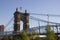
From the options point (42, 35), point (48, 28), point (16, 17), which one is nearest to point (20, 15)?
point (16, 17)

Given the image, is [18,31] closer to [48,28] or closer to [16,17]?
[16,17]

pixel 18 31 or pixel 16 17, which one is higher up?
pixel 16 17

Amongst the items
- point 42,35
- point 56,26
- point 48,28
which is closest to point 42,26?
point 56,26

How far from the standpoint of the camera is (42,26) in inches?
3322

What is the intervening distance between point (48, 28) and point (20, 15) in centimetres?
3814

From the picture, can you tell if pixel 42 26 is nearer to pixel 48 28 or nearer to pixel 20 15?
pixel 20 15

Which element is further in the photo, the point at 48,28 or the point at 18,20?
the point at 18,20

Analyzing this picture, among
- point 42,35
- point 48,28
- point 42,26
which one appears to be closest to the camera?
Answer: point 48,28

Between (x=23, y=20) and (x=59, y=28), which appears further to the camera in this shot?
(x=23, y=20)

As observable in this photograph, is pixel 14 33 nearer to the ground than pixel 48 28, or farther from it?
nearer to the ground

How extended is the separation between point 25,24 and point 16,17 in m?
4.43

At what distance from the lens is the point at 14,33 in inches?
3113

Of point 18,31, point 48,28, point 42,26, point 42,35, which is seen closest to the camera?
point 48,28

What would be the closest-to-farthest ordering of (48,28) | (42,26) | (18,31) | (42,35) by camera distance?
(48,28) < (42,35) < (18,31) < (42,26)
